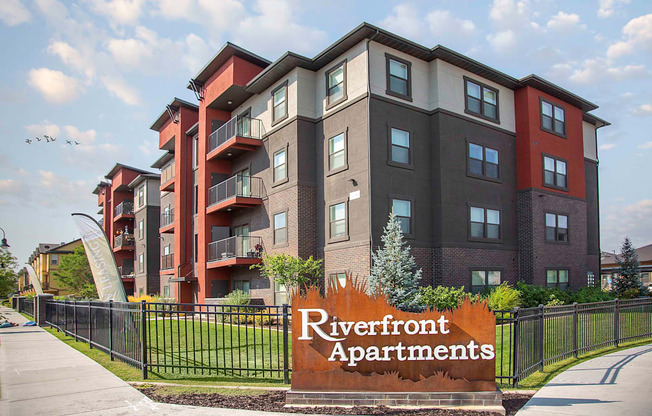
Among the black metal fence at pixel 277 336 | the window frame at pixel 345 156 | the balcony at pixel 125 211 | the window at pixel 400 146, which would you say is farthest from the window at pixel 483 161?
the balcony at pixel 125 211

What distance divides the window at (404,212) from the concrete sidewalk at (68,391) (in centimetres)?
1250

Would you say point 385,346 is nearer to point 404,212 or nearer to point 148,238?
point 404,212

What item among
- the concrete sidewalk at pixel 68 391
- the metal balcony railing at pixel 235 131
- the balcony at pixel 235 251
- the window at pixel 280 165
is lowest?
the concrete sidewalk at pixel 68 391

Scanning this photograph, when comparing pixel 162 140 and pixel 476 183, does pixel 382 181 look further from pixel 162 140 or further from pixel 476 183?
pixel 162 140

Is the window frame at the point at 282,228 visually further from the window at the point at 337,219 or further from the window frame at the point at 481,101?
the window frame at the point at 481,101

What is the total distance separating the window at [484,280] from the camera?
2297 cm

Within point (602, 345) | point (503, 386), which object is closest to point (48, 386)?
point (503, 386)

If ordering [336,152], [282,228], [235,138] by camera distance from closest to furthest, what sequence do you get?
[336,152] → [282,228] → [235,138]

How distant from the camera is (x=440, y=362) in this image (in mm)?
8250

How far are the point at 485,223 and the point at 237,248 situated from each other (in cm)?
1234

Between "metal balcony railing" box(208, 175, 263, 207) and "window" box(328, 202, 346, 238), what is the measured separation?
17.9ft

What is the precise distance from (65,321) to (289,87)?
45.1 feet

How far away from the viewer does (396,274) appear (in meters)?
17.8

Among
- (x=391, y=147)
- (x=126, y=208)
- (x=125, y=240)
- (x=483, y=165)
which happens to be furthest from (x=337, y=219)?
(x=126, y=208)
